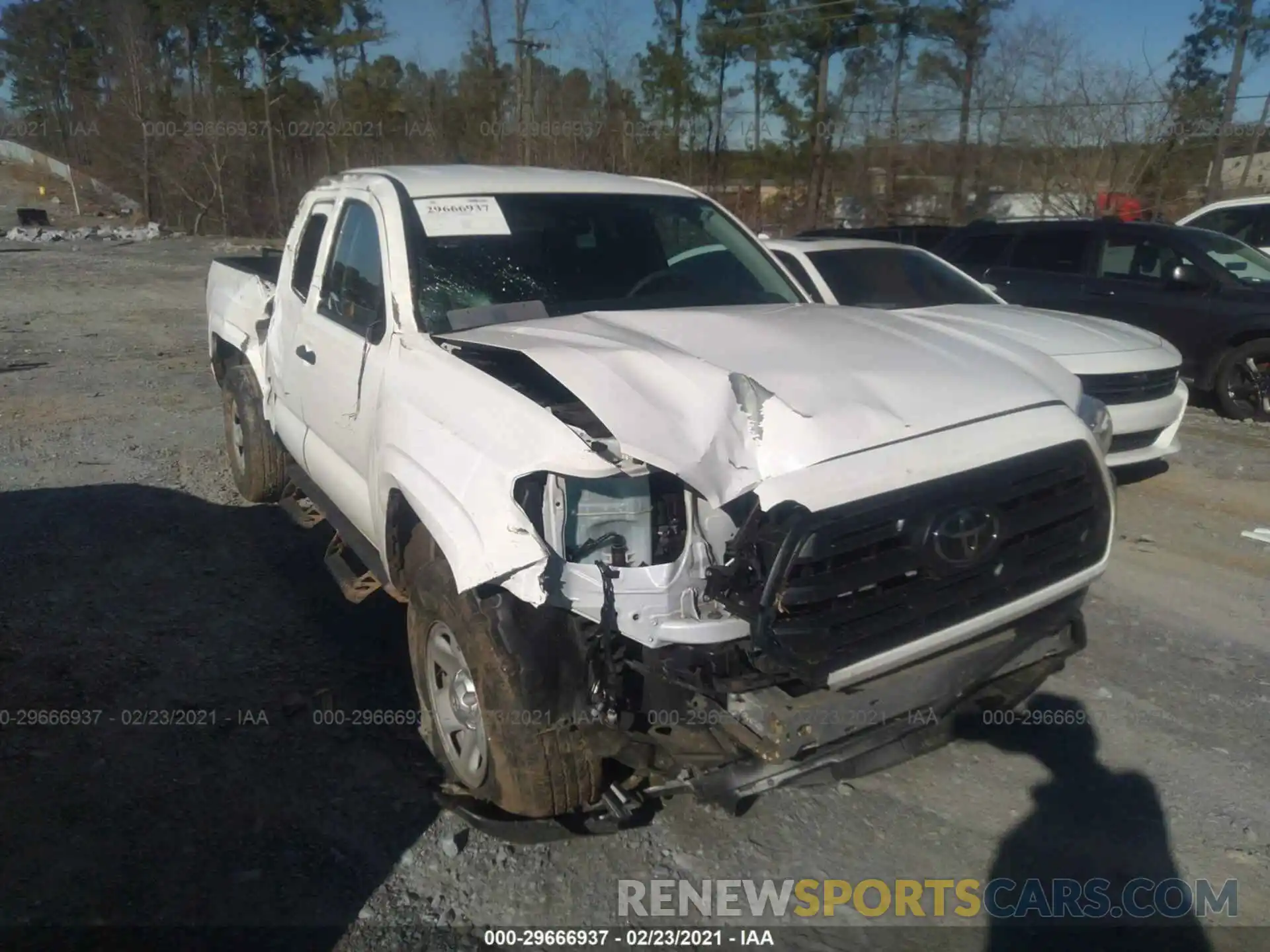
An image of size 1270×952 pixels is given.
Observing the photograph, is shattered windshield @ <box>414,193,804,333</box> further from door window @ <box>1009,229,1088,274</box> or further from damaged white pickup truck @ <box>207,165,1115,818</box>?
door window @ <box>1009,229,1088,274</box>

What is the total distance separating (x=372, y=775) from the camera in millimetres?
3637

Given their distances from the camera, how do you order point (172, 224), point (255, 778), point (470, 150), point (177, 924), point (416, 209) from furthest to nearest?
point (172, 224)
point (470, 150)
point (416, 209)
point (255, 778)
point (177, 924)

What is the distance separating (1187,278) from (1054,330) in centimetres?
298

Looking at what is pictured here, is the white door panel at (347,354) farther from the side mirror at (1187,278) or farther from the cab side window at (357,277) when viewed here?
the side mirror at (1187,278)

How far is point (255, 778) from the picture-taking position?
11.8 feet

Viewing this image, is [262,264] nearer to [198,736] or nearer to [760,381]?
[198,736]

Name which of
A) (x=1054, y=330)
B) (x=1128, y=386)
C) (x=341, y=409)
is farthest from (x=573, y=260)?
(x=1128, y=386)

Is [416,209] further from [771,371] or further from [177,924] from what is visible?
[177,924]

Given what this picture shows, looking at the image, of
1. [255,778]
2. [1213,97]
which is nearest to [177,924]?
[255,778]

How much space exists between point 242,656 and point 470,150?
27.1 meters

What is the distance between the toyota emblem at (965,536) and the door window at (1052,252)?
783cm

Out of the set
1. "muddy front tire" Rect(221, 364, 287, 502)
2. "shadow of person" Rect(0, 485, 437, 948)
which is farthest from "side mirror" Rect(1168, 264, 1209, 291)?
"muddy front tire" Rect(221, 364, 287, 502)

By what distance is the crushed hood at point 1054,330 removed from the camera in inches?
245

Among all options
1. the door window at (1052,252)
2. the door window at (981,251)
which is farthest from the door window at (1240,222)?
the door window at (981,251)
